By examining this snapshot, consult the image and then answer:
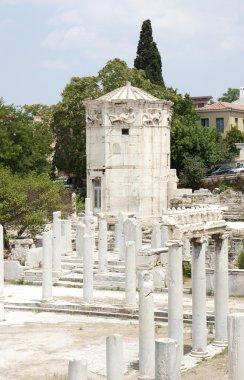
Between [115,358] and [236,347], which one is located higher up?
[236,347]

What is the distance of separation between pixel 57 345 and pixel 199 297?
A: 15.7 feet

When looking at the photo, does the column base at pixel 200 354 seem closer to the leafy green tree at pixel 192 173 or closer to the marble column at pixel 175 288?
the marble column at pixel 175 288

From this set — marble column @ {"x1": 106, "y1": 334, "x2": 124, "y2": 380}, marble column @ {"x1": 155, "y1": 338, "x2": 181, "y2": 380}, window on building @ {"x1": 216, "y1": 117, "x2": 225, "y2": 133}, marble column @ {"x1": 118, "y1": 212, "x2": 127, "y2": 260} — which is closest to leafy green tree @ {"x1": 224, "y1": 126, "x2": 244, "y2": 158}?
window on building @ {"x1": 216, "y1": 117, "x2": 225, "y2": 133}

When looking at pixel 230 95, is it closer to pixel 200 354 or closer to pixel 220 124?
pixel 220 124

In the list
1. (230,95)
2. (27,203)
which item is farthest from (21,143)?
(230,95)

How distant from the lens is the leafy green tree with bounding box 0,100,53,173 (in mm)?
55312

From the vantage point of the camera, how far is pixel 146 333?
1844 centimetres

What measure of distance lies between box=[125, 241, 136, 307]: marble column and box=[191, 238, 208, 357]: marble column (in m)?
7.34

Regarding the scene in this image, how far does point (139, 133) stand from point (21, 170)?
1453 centimetres

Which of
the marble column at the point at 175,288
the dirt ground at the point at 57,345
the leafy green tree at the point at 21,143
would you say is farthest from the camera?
the leafy green tree at the point at 21,143

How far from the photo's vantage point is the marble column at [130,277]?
91.1ft

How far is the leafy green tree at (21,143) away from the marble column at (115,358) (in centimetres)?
3780

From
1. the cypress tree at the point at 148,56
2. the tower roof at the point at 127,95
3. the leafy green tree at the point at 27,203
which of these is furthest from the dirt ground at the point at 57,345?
the cypress tree at the point at 148,56

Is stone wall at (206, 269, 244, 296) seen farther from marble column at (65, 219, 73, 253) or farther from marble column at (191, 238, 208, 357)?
marble column at (65, 219, 73, 253)
